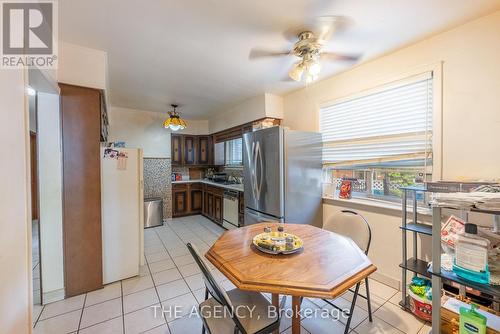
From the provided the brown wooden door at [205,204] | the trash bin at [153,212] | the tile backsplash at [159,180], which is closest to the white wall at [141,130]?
the tile backsplash at [159,180]

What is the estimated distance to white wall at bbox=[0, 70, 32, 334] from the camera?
873 mm

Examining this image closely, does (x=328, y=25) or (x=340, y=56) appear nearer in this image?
(x=328, y=25)

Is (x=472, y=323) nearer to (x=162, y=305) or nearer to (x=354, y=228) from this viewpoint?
(x=354, y=228)

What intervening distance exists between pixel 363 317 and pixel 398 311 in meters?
0.36

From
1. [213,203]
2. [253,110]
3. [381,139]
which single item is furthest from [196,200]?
[381,139]

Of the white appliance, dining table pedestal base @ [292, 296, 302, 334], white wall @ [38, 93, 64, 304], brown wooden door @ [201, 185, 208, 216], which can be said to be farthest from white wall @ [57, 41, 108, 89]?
brown wooden door @ [201, 185, 208, 216]

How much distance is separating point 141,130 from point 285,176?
3636 millimetres

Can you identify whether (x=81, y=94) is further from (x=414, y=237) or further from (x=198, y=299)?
(x=414, y=237)

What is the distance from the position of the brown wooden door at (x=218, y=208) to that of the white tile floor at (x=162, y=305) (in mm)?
1596

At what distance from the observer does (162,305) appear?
196 cm

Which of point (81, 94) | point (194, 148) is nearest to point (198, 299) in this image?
point (81, 94)

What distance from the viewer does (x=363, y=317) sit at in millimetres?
1796

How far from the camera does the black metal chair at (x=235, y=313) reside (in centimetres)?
107

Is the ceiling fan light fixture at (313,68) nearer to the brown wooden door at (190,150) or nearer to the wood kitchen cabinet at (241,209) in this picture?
the wood kitchen cabinet at (241,209)
